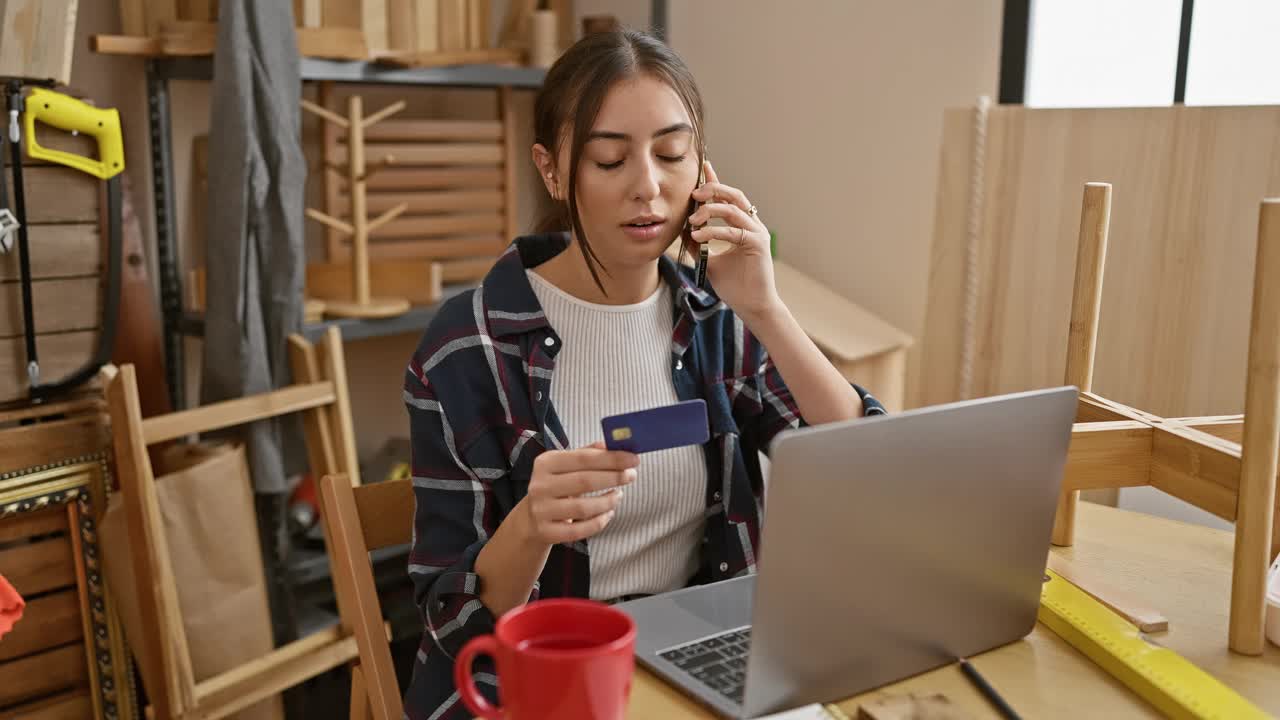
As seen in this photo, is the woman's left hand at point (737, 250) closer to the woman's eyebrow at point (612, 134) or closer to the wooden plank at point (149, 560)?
the woman's eyebrow at point (612, 134)

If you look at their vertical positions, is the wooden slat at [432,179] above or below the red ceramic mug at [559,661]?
above

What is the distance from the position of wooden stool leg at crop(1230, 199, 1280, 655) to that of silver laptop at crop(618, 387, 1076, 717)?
19 centimetres

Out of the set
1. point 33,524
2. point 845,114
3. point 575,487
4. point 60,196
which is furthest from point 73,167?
point 845,114

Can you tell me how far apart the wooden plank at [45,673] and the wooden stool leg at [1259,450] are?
1640 mm

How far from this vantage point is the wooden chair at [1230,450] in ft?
2.81

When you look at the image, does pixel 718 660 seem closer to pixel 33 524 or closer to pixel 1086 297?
pixel 1086 297

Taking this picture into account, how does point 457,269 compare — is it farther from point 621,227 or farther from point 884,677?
point 884,677

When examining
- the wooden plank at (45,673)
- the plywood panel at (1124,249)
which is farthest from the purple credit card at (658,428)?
the wooden plank at (45,673)

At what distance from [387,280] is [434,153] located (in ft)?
1.00

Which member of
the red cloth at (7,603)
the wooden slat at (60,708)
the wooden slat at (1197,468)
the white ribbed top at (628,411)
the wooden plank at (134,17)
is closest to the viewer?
the wooden slat at (1197,468)

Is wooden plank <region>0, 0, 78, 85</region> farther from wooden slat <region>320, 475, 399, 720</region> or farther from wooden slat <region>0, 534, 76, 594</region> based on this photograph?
wooden slat <region>320, 475, 399, 720</region>

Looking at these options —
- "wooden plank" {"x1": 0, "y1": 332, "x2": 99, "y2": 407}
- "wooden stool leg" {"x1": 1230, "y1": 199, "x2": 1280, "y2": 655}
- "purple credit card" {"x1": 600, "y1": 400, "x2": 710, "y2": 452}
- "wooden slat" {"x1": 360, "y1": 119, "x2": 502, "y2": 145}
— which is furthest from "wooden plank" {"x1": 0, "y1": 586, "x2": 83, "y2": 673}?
"wooden stool leg" {"x1": 1230, "y1": 199, "x2": 1280, "y2": 655}

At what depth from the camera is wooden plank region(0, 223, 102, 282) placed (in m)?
1.62

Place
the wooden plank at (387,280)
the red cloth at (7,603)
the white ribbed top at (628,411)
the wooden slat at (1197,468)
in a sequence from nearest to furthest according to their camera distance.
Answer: the wooden slat at (1197,468)
the red cloth at (7,603)
the white ribbed top at (628,411)
the wooden plank at (387,280)
